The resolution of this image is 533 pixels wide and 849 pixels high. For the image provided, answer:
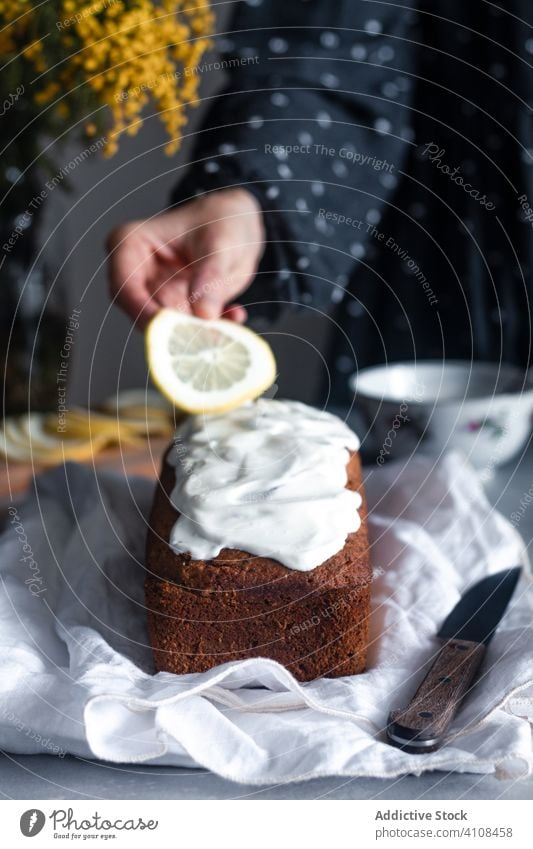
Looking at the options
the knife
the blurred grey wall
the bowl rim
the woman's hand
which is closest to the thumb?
the woman's hand

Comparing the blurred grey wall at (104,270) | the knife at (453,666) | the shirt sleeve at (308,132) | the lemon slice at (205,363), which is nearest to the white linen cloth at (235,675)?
the knife at (453,666)

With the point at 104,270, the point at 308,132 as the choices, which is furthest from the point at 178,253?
the point at 104,270

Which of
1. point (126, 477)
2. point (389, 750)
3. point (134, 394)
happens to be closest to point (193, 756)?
point (389, 750)

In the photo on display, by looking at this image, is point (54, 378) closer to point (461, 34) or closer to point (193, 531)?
point (193, 531)

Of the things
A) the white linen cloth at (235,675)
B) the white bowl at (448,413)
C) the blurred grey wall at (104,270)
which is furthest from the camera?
the blurred grey wall at (104,270)

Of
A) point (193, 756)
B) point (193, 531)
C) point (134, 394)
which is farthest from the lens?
point (134, 394)

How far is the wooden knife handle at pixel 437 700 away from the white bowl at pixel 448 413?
27cm

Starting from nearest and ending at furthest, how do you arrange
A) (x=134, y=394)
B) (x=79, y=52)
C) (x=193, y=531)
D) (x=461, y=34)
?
(x=193, y=531), (x=79, y=52), (x=461, y=34), (x=134, y=394)

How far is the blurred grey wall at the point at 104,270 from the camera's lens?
1.35m

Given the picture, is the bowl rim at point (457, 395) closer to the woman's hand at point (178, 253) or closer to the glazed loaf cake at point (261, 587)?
the woman's hand at point (178, 253)

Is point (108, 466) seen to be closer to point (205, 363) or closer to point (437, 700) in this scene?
point (205, 363)

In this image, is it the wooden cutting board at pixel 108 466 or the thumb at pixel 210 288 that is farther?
the wooden cutting board at pixel 108 466

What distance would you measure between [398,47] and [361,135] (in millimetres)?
120

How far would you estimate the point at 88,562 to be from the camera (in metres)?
0.64
